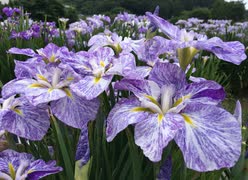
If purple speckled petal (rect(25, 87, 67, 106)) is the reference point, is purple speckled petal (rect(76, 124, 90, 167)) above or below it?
below

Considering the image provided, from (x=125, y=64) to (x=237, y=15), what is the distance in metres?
20.4

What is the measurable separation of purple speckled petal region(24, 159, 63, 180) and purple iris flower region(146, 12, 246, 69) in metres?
0.41

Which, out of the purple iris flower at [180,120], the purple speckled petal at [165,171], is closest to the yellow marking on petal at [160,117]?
the purple iris flower at [180,120]

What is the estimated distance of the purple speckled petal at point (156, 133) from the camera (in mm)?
658

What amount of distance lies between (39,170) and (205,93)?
42 centimetres

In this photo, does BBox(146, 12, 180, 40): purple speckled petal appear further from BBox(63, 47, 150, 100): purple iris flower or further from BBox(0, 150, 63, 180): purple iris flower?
BBox(0, 150, 63, 180): purple iris flower

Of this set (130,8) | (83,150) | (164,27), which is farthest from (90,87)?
(130,8)

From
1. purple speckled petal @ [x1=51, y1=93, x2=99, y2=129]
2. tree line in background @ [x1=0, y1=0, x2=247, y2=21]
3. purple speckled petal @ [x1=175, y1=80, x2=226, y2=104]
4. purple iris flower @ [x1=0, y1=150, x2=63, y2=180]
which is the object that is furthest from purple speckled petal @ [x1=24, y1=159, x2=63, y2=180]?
tree line in background @ [x1=0, y1=0, x2=247, y2=21]

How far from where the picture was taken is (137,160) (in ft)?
2.61

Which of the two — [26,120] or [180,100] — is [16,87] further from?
[180,100]

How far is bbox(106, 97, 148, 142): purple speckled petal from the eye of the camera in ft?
2.34

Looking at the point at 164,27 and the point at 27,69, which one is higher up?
the point at 164,27

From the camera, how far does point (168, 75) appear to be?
2.61 ft

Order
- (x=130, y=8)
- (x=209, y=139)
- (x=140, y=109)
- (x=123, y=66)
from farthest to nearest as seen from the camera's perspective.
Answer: (x=130, y=8) < (x=123, y=66) < (x=140, y=109) < (x=209, y=139)
